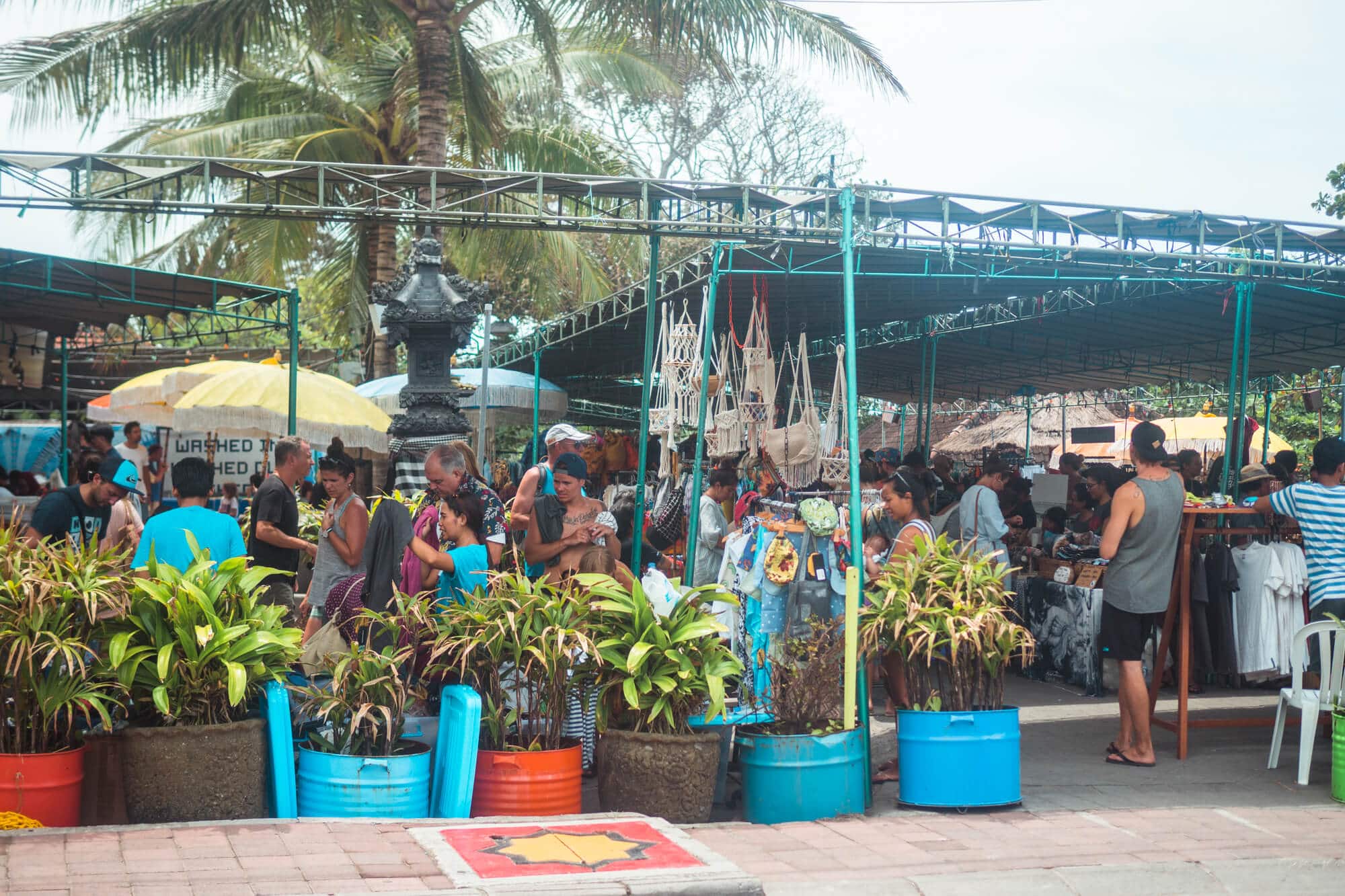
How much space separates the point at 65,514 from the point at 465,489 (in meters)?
2.81

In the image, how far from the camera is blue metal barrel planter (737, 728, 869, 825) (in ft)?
18.5

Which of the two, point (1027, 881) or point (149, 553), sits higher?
point (149, 553)

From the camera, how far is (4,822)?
4684 millimetres

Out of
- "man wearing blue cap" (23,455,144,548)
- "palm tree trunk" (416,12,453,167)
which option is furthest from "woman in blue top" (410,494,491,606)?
"palm tree trunk" (416,12,453,167)

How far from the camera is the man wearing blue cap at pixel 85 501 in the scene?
743cm

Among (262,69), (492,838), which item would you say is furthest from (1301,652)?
(262,69)

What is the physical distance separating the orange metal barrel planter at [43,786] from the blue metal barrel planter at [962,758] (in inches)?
145

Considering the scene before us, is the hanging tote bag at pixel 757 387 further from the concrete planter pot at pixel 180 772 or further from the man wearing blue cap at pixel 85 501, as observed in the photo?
the concrete planter pot at pixel 180 772

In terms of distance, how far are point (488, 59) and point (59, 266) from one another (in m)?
8.85

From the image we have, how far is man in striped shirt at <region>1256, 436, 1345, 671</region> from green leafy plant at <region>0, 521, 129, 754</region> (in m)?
6.03

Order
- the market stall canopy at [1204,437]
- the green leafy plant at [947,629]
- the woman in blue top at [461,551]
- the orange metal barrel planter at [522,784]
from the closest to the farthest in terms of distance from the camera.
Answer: the orange metal barrel planter at [522,784] < the green leafy plant at [947,629] < the woman in blue top at [461,551] < the market stall canopy at [1204,437]

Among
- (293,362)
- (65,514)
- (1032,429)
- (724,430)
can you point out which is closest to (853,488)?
(724,430)

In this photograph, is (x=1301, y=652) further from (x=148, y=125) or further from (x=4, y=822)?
(x=148, y=125)

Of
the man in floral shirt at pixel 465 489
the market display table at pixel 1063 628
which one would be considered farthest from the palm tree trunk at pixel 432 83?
the man in floral shirt at pixel 465 489
